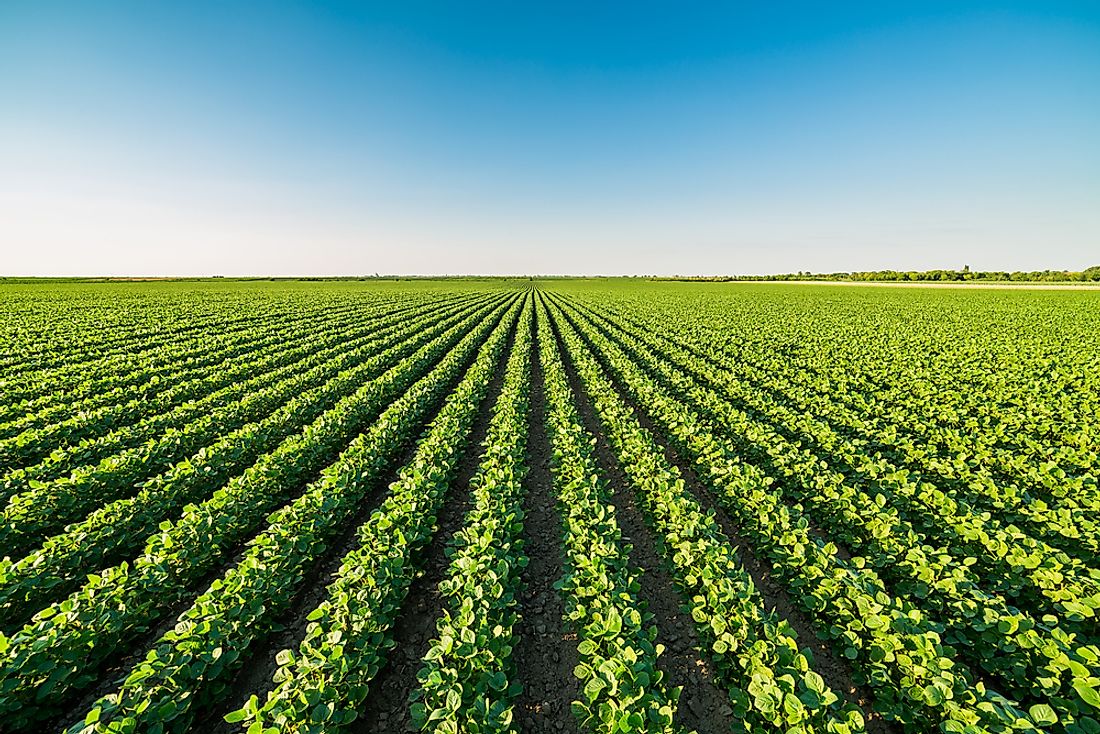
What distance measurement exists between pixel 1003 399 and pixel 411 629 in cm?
1549

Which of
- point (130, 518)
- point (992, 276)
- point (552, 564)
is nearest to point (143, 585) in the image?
point (130, 518)

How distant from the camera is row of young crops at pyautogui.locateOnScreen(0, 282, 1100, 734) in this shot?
3.62 meters

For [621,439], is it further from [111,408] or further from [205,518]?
[111,408]

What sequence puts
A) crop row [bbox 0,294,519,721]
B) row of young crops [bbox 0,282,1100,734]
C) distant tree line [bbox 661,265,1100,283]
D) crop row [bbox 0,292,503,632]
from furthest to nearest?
distant tree line [bbox 661,265,1100,283] < crop row [bbox 0,292,503,632] < crop row [bbox 0,294,519,721] < row of young crops [bbox 0,282,1100,734]

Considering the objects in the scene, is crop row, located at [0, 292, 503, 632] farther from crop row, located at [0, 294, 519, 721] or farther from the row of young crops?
crop row, located at [0, 294, 519, 721]

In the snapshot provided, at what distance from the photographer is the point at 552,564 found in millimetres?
6418

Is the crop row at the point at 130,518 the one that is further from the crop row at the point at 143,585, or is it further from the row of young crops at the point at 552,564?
the crop row at the point at 143,585

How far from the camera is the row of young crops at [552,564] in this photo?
362 centimetres

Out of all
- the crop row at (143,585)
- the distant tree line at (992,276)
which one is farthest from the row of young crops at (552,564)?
the distant tree line at (992,276)

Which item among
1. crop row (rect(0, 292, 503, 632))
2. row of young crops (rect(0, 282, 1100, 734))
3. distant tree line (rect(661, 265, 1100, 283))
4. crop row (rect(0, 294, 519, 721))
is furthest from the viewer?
distant tree line (rect(661, 265, 1100, 283))

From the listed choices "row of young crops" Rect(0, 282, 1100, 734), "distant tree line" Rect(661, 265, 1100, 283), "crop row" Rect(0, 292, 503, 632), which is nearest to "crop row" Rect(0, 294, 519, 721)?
"row of young crops" Rect(0, 282, 1100, 734)

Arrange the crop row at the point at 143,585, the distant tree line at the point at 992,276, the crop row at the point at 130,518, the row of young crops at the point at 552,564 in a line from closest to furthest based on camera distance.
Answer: the row of young crops at the point at 552,564, the crop row at the point at 143,585, the crop row at the point at 130,518, the distant tree line at the point at 992,276

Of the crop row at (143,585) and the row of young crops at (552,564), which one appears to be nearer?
the row of young crops at (552,564)

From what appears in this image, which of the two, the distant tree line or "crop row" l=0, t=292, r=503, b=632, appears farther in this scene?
the distant tree line
